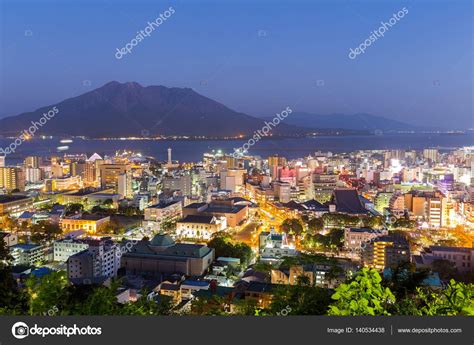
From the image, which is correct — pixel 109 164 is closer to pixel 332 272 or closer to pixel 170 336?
pixel 332 272

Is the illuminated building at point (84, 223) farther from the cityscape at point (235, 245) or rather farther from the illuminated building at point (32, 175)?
the illuminated building at point (32, 175)

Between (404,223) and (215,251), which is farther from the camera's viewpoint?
(404,223)

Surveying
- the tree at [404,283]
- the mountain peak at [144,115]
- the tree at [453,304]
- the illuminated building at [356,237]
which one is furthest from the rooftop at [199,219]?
the mountain peak at [144,115]

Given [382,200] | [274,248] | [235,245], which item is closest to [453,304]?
[274,248]

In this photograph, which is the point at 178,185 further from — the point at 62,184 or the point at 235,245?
the point at 235,245

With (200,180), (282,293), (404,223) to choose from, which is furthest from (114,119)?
(282,293)

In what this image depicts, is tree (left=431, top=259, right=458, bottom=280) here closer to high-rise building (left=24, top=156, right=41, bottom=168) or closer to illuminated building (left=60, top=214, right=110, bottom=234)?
illuminated building (left=60, top=214, right=110, bottom=234)

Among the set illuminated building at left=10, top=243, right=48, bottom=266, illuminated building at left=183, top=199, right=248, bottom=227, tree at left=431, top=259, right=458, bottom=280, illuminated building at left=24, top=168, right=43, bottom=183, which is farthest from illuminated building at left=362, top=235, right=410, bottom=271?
illuminated building at left=24, top=168, right=43, bottom=183
